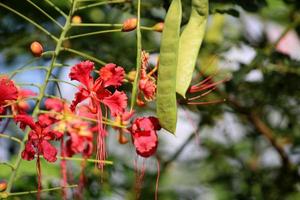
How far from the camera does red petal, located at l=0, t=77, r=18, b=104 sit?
1408mm

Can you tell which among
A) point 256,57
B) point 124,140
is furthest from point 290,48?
point 124,140

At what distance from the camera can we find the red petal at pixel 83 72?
57.3 inches

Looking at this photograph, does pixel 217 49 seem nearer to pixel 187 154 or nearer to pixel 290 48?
pixel 187 154

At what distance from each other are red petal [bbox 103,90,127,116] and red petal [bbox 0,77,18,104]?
0.20 m

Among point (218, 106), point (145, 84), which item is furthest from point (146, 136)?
point (218, 106)

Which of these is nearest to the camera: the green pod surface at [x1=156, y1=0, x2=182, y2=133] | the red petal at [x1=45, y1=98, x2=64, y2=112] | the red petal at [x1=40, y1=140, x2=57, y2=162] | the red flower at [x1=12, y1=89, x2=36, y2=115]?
the green pod surface at [x1=156, y1=0, x2=182, y2=133]

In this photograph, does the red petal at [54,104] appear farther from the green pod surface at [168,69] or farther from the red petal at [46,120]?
the green pod surface at [168,69]

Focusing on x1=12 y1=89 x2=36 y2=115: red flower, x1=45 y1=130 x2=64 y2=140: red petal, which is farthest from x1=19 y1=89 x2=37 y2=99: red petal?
x1=45 y1=130 x2=64 y2=140: red petal

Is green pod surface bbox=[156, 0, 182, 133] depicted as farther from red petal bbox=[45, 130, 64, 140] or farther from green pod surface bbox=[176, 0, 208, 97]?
red petal bbox=[45, 130, 64, 140]

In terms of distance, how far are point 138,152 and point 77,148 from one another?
0.29m

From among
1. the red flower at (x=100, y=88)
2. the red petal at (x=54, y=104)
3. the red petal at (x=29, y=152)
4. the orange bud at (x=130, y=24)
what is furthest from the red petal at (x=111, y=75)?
the red petal at (x=54, y=104)

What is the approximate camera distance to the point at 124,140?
1.74m

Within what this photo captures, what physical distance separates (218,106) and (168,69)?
0.91 m

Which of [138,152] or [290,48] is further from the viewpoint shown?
[290,48]
